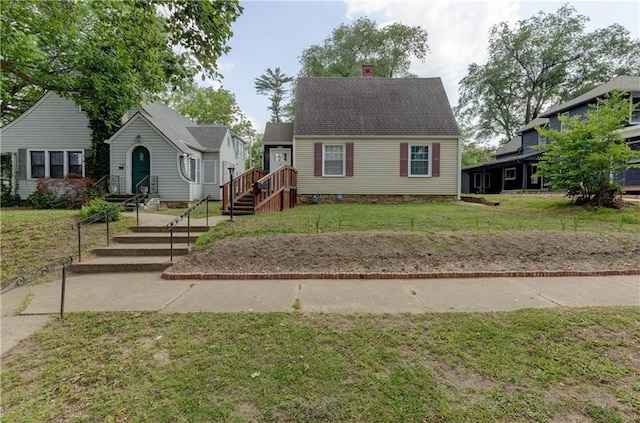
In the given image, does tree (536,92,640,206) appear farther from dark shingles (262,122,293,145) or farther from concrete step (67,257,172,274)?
dark shingles (262,122,293,145)

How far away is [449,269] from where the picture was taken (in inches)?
207

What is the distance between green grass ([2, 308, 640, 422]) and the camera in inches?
80.0

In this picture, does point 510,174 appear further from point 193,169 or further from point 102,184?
point 102,184

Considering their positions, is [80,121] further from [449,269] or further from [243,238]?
[449,269]

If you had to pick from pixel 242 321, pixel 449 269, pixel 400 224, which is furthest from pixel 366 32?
pixel 242 321

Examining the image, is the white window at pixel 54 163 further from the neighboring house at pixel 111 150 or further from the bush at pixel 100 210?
the bush at pixel 100 210

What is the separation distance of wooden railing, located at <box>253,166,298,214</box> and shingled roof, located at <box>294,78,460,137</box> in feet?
9.28

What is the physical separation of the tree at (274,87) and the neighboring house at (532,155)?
23813 mm

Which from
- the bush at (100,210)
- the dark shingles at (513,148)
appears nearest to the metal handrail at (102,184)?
the bush at (100,210)

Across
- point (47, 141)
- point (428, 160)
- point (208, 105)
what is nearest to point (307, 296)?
point (428, 160)

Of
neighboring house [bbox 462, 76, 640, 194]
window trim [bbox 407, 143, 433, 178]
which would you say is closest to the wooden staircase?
window trim [bbox 407, 143, 433, 178]

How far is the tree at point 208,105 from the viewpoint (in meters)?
Answer: 29.9

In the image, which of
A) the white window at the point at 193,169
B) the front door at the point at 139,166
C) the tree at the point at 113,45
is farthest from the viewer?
the white window at the point at 193,169

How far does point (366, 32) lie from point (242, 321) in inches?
1271
